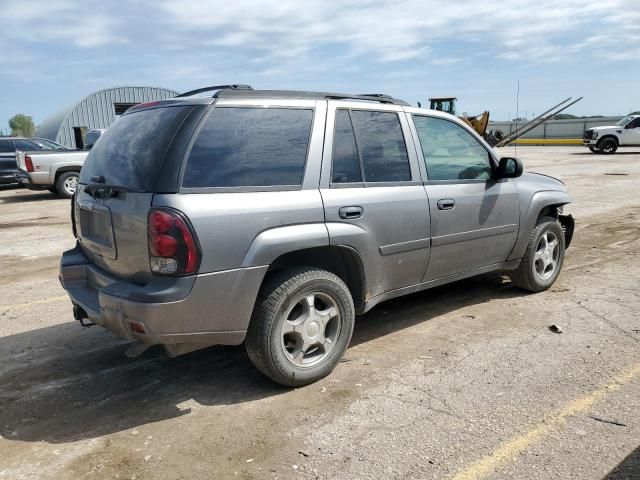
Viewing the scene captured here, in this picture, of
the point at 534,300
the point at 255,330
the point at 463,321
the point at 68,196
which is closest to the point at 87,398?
the point at 255,330

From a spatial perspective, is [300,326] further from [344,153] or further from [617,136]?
[617,136]

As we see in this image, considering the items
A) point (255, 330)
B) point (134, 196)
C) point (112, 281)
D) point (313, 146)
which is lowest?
point (255, 330)

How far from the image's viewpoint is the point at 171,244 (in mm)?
2941

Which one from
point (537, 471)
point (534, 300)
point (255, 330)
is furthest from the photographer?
point (534, 300)

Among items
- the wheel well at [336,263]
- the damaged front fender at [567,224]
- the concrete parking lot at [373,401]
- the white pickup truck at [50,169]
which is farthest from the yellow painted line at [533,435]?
the white pickup truck at [50,169]

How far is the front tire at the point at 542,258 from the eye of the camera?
518 centimetres

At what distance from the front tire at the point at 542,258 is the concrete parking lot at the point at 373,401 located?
0.16 m

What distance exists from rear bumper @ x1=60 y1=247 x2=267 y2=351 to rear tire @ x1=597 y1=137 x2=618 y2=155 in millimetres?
28291

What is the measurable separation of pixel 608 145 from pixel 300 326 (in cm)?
2809

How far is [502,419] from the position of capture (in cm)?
307

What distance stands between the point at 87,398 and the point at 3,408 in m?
0.49

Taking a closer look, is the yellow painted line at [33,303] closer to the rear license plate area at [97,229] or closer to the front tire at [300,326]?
the rear license plate area at [97,229]

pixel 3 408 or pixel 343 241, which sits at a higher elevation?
pixel 343 241

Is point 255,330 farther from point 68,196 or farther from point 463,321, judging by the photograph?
point 68,196
